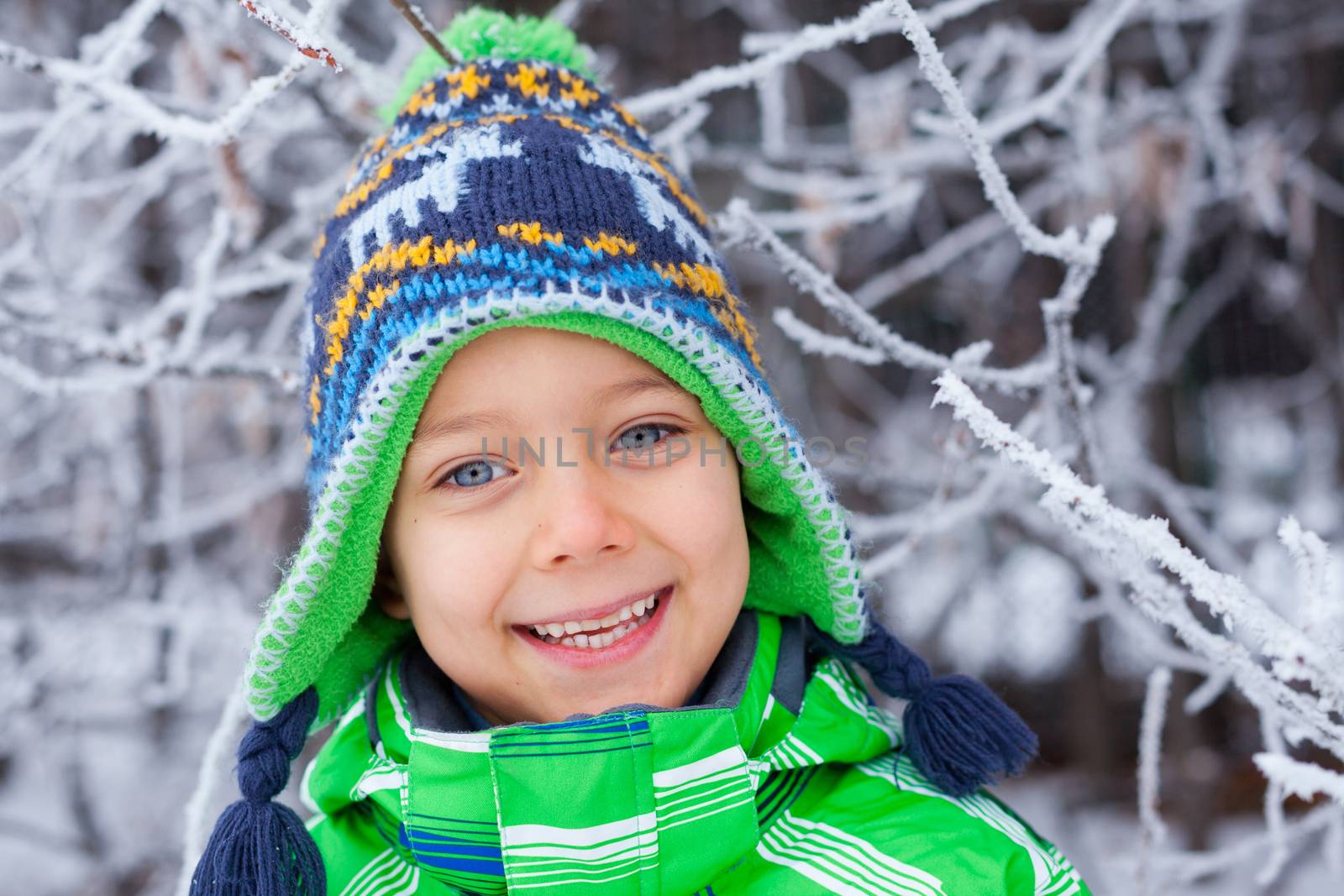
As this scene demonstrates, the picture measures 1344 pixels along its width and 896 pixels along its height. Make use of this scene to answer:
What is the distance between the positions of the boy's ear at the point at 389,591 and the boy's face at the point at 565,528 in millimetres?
112

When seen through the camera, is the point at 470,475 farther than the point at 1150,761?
No

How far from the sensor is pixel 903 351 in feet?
4.27

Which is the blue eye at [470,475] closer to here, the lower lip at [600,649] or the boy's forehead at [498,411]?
the boy's forehead at [498,411]

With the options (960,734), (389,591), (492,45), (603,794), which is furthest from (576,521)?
(492,45)

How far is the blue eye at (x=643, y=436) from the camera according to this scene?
114 cm

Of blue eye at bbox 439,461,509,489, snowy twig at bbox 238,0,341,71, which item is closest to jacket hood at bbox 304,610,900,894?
blue eye at bbox 439,461,509,489

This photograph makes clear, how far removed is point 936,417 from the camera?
348 centimetres

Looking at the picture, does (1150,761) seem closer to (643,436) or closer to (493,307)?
(643,436)

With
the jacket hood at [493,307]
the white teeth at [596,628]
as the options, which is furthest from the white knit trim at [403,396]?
the white teeth at [596,628]

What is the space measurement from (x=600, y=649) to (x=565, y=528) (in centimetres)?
15

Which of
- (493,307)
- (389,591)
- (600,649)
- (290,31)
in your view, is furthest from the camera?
(389,591)

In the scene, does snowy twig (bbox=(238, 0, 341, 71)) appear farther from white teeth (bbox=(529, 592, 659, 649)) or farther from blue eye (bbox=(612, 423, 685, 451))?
white teeth (bbox=(529, 592, 659, 649))

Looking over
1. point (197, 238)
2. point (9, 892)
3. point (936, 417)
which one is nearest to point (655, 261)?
point (197, 238)

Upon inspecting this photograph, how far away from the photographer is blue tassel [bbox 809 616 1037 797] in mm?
1132
